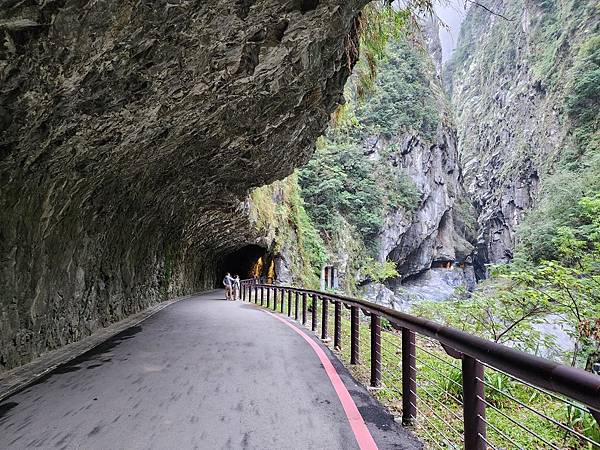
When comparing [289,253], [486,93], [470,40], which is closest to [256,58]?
[289,253]

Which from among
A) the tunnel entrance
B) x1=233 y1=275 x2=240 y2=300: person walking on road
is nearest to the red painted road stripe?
x1=233 y1=275 x2=240 y2=300: person walking on road

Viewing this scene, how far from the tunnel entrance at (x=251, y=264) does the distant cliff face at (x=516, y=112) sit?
28301mm

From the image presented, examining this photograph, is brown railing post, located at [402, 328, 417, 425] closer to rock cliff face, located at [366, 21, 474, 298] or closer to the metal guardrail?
the metal guardrail

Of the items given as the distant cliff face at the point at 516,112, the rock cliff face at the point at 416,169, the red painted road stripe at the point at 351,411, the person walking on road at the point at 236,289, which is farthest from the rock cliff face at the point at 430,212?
the red painted road stripe at the point at 351,411

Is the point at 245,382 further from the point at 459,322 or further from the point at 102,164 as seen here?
the point at 459,322

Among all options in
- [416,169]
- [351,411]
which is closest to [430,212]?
[416,169]

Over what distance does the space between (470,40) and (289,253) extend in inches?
3111

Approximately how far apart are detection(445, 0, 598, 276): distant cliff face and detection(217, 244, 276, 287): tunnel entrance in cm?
2830

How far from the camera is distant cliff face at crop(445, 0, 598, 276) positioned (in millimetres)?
45344

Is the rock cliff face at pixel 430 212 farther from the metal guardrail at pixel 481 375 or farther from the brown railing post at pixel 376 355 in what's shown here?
the metal guardrail at pixel 481 375

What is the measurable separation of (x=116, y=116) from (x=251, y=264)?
1373 inches

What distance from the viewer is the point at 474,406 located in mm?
2797

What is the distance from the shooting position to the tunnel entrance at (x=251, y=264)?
31344mm

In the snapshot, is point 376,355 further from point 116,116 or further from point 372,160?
point 372,160
